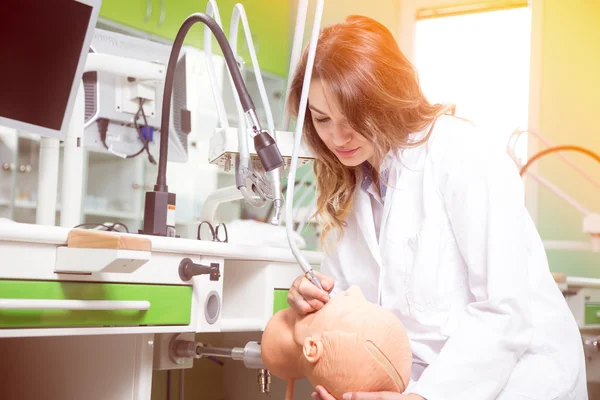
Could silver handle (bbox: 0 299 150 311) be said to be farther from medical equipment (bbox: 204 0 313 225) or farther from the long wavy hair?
the long wavy hair

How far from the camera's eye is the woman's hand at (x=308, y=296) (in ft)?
3.49

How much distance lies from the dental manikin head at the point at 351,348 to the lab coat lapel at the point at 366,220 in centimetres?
25

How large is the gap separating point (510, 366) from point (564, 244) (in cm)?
157

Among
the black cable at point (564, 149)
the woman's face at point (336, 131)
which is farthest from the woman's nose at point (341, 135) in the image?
the black cable at point (564, 149)

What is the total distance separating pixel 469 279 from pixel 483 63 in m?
3.00

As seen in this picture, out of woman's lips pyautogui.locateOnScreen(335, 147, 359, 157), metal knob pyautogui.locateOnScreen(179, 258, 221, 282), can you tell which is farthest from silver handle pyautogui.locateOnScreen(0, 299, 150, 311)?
woman's lips pyautogui.locateOnScreen(335, 147, 359, 157)

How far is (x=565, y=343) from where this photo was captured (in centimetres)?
122

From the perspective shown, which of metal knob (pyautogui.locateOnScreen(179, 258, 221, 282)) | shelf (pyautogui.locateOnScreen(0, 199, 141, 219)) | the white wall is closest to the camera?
metal knob (pyautogui.locateOnScreen(179, 258, 221, 282))

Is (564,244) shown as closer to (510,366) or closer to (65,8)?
(510,366)

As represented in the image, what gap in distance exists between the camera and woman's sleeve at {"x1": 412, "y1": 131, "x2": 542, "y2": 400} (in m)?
1.07

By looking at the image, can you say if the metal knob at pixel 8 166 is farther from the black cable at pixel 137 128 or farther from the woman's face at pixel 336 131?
the woman's face at pixel 336 131

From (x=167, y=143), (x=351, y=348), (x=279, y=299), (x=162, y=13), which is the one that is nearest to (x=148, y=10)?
(x=162, y=13)

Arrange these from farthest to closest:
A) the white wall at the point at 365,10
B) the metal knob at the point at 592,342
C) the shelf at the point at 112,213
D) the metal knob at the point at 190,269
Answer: the white wall at the point at 365,10, the shelf at the point at 112,213, the metal knob at the point at 592,342, the metal knob at the point at 190,269

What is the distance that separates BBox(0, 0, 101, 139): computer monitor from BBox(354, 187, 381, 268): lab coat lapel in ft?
2.10
